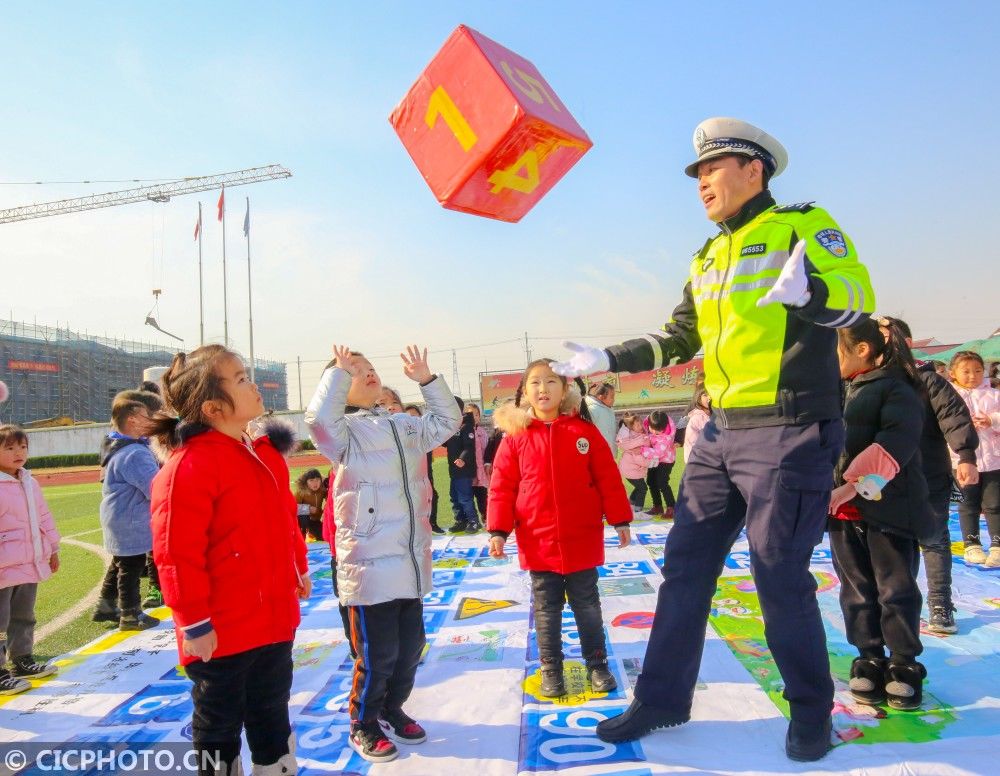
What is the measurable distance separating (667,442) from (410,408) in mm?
3616

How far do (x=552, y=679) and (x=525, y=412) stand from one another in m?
1.28

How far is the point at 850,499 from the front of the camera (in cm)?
295

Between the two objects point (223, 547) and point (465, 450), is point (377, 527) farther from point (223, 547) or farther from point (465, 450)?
point (465, 450)

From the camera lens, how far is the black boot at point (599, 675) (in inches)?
121

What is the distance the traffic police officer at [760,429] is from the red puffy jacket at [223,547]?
129 cm

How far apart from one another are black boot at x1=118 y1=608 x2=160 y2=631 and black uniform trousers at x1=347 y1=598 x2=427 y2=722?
2516mm

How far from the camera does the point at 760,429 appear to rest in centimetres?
244

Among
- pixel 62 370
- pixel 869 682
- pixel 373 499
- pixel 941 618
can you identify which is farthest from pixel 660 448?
pixel 62 370

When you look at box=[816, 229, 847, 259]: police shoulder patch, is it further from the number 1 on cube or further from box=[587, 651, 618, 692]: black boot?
box=[587, 651, 618, 692]: black boot

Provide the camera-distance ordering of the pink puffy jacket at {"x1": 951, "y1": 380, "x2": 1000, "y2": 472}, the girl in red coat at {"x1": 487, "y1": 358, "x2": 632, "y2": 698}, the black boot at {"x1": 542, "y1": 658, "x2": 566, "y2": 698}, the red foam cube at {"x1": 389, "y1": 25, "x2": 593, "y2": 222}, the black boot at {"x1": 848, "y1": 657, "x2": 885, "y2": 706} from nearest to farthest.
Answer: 1. the red foam cube at {"x1": 389, "y1": 25, "x2": 593, "y2": 222}
2. the black boot at {"x1": 848, "y1": 657, "x2": 885, "y2": 706}
3. the black boot at {"x1": 542, "y1": 658, "x2": 566, "y2": 698}
4. the girl in red coat at {"x1": 487, "y1": 358, "x2": 632, "y2": 698}
5. the pink puffy jacket at {"x1": 951, "y1": 380, "x2": 1000, "y2": 472}

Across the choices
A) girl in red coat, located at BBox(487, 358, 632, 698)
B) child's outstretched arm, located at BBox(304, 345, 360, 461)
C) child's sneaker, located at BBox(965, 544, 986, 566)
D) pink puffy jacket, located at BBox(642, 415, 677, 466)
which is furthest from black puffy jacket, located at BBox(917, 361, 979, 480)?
pink puffy jacket, located at BBox(642, 415, 677, 466)

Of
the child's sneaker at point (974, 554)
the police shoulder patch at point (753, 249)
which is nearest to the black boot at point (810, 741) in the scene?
the police shoulder patch at point (753, 249)

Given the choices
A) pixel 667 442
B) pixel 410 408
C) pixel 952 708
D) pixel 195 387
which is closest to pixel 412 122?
pixel 195 387

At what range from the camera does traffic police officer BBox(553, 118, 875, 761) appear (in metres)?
2.35
